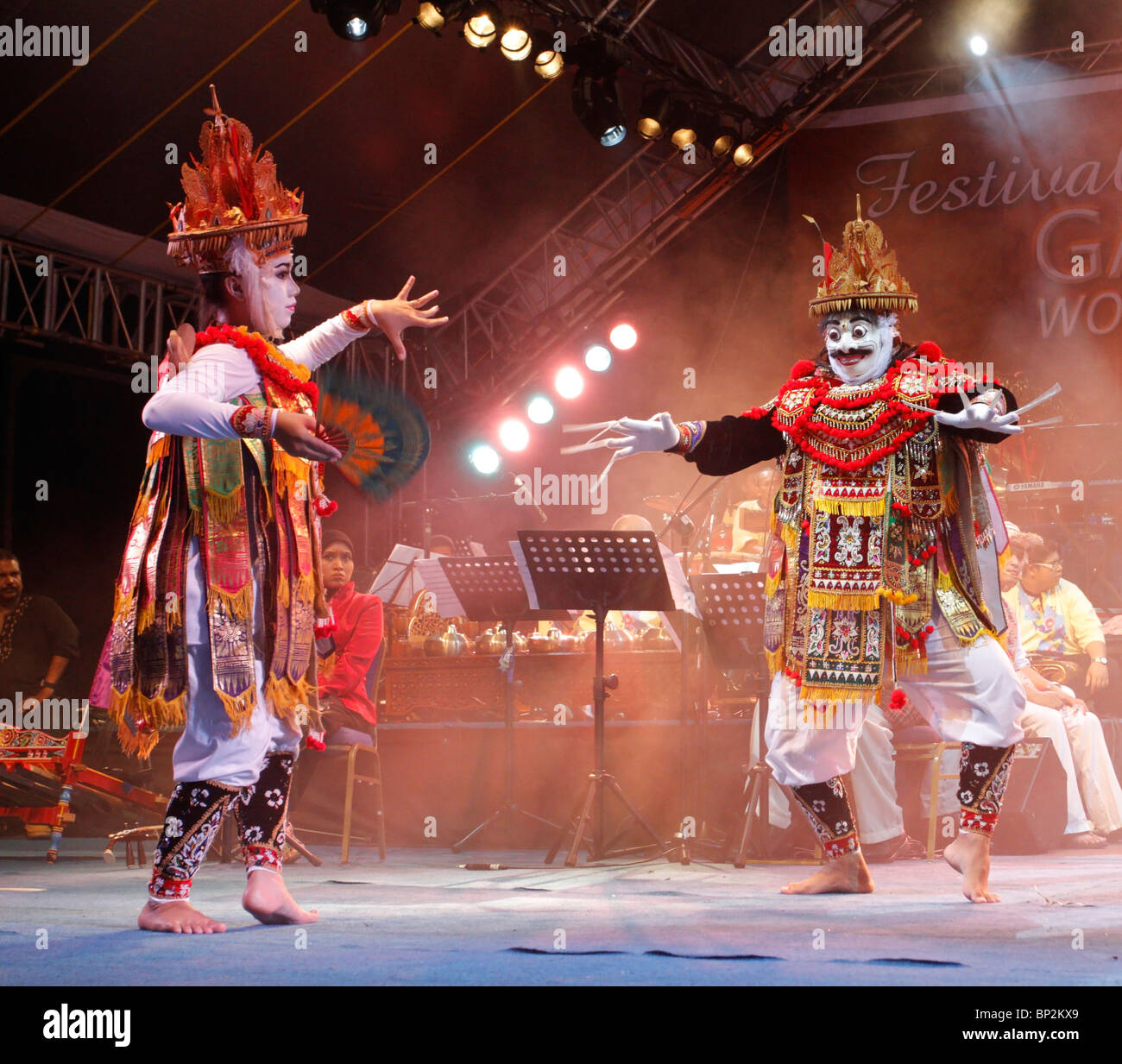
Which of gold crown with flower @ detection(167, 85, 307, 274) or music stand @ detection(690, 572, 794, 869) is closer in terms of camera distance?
gold crown with flower @ detection(167, 85, 307, 274)

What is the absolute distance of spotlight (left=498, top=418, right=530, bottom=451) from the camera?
10336 mm

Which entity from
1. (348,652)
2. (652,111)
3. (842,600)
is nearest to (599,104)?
(652,111)

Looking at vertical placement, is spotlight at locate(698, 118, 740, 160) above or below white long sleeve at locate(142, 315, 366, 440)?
above

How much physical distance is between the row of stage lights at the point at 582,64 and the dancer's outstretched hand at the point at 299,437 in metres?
4.47

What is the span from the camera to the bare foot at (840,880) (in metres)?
3.81

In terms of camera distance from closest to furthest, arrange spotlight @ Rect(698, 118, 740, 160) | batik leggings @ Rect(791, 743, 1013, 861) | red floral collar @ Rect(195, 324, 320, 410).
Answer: red floral collar @ Rect(195, 324, 320, 410)
batik leggings @ Rect(791, 743, 1013, 861)
spotlight @ Rect(698, 118, 740, 160)

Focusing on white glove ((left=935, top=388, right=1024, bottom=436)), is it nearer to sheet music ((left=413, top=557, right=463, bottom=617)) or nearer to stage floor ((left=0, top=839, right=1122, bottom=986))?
stage floor ((left=0, top=839, right=1122, bottom=986))

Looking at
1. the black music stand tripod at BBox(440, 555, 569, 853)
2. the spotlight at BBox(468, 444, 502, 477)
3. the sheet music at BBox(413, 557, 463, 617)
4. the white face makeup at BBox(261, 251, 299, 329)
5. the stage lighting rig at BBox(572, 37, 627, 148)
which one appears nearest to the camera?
the white face makeup at BBox(261, 251, 299, 329)

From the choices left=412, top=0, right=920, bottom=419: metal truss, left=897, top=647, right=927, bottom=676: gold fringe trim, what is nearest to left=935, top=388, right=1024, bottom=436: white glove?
left=897, top=647, right=927, bottom=676: gold fringe trim

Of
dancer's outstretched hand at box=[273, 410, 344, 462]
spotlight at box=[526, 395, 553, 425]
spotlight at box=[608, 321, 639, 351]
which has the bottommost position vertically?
dancer's outstretched hand at box=[273, 410, 344, 462]

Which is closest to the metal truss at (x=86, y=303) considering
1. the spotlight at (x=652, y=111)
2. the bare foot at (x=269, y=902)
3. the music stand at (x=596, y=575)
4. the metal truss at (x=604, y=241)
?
the metal truss at (x=604, y=241)

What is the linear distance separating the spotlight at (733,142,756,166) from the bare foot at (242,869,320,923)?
300 inches
